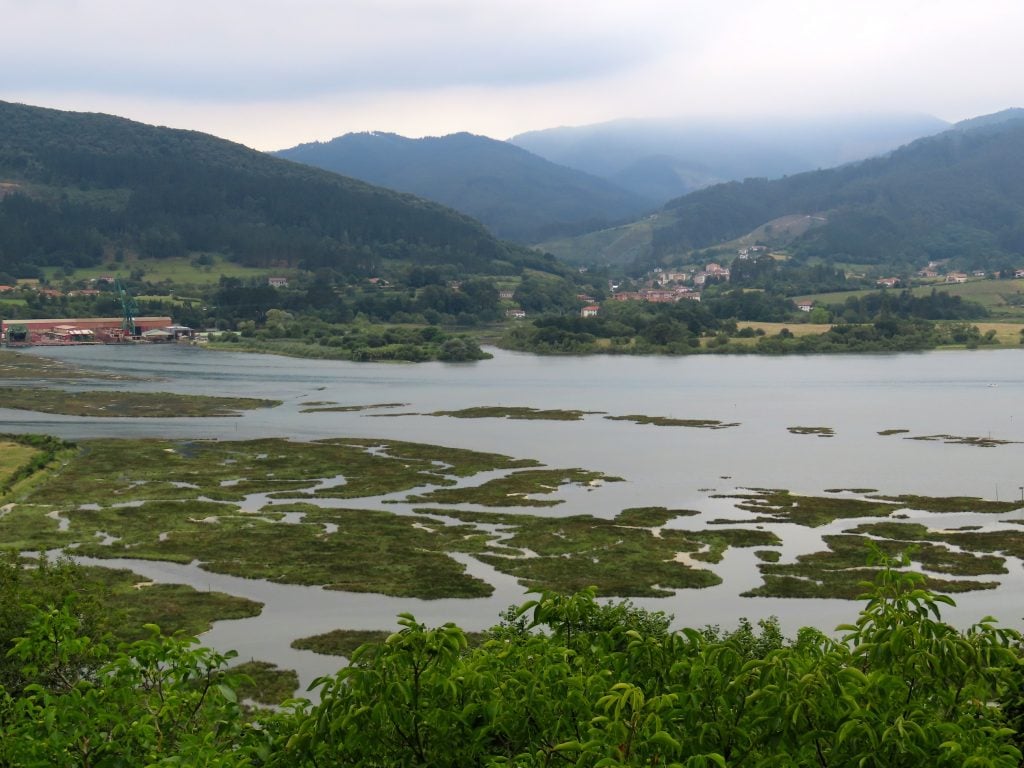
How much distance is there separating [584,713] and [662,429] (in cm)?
6552

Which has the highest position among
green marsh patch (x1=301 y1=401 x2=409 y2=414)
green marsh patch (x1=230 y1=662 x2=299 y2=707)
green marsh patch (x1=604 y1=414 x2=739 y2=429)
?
green marsh patch (x1=604 y1=414 x2=739 y2=429)

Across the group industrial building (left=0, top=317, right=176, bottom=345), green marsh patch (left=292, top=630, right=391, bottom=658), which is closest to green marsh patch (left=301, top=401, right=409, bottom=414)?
green marsh patch (left=292, top=630, right=391, bottom=658)

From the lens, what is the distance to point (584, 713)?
861 centimetres

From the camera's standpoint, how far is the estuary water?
33.9m

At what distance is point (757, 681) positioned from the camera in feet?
29.7

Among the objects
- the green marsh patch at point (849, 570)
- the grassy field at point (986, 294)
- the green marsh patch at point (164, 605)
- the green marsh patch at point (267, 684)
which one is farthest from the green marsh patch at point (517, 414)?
the grassy field at point (986, 294)

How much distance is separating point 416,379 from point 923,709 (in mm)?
102793

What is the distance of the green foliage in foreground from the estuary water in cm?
1890

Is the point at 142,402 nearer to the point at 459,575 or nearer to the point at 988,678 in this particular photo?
the point at 459,575

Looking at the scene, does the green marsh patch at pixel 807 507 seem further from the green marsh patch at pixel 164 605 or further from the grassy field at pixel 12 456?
the grassy field at pixel 12 456

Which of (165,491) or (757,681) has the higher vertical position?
(757,681)

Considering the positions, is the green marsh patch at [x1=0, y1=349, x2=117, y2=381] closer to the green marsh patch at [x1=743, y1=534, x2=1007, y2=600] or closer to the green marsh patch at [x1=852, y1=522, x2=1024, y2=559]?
the green marsh patch at [x1=852, y1=522, x2=1024, y2=559]

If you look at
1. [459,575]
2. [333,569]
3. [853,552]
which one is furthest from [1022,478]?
[333,569]

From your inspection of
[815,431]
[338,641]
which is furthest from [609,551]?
[815,431]
